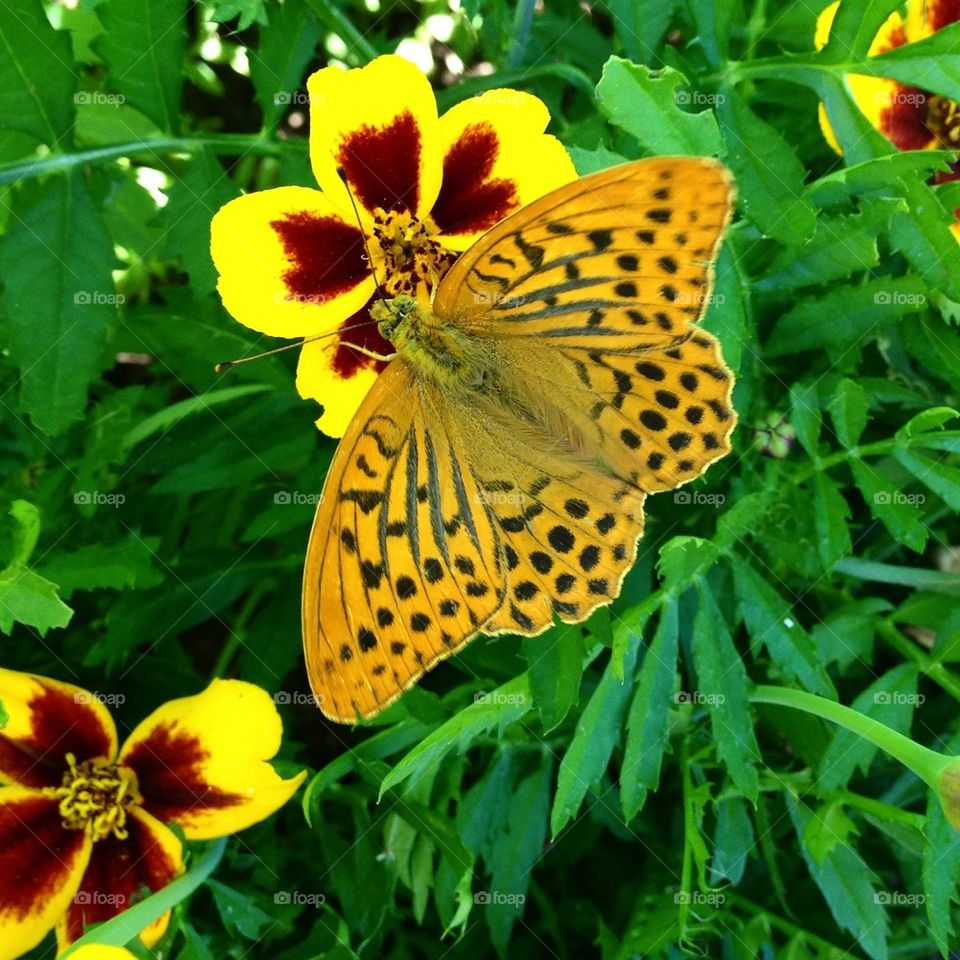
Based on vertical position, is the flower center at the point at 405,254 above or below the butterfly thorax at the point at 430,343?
above

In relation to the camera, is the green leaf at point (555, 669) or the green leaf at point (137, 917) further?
the green leaf at point (555, 669)

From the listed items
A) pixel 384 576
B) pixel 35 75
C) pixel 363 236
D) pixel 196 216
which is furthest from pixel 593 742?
pixel 35 75

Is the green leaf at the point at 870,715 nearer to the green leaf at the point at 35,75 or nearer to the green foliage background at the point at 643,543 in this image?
the green foliage background at the point at 643,543

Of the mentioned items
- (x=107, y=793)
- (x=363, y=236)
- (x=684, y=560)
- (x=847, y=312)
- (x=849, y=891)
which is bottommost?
(x=849, y=891)

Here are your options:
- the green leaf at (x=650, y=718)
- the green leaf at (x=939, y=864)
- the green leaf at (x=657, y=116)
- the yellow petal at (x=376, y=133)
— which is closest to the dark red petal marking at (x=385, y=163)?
the yellow petal at (x=376, y=133)

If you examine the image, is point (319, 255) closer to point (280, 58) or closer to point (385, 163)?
point (385, 163)

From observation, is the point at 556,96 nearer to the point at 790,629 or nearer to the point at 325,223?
the point at 325,223
